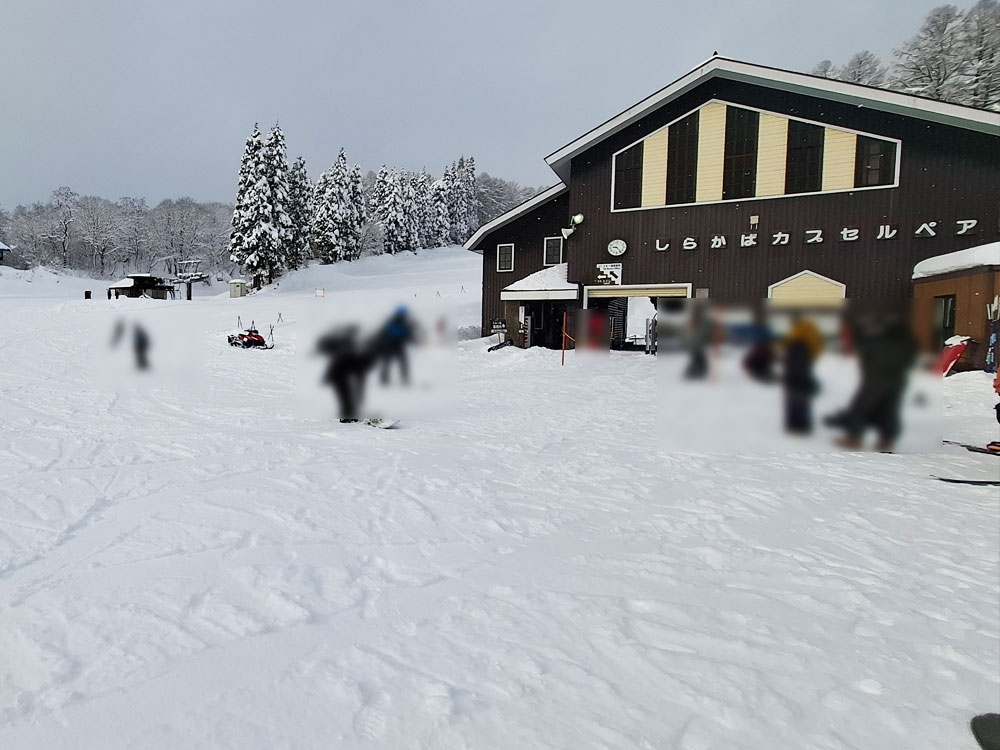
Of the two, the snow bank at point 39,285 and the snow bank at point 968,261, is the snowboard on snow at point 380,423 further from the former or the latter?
the snow bank at point 39,285

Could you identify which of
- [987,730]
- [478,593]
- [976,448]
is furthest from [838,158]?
[478,593]

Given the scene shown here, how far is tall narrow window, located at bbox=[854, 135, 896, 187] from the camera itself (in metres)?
15.2

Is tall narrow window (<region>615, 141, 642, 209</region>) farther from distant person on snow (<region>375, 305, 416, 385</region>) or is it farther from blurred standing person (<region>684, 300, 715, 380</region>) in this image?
blurred standing person (<region>684, 300, 715, 380</region>)

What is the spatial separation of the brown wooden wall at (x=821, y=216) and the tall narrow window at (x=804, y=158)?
1.02 feet

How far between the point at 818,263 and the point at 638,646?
654 inches

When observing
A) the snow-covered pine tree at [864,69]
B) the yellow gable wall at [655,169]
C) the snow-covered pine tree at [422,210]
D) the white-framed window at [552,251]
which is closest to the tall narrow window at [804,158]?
the yellow gable wall at [655,169]

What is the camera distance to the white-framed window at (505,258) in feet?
77.6

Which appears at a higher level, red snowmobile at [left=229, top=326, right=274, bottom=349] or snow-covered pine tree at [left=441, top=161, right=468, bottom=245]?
snow-covered pine tree at [left=441, top=161, right=468, bottom=245]

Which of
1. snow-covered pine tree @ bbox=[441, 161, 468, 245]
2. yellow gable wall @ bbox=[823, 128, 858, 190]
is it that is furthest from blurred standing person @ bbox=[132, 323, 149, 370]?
snow-covered pine tree @ bbox=[441, 161, 468, 245]

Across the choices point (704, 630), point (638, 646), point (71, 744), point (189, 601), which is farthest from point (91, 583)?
point (704, 630)

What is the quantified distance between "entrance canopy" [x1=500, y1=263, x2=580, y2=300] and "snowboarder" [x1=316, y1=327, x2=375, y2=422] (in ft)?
47.3

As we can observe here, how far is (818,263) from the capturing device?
635 inches

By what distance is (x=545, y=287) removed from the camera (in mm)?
20438

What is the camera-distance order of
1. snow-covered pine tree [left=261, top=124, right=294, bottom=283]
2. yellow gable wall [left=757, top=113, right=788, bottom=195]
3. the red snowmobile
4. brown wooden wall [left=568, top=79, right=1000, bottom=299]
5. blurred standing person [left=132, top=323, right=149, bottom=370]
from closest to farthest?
blurred standing person [left=132, top=323, right=149, bottom=370], brown wooden wall [left=568, top=79, right=1000, bottom=299], yellow gable wall [left=757, top=113, right=788, bottom=195], the red snowmobile, snow-covered pine tree [left=261, top=124, right=294, bottom=283]
